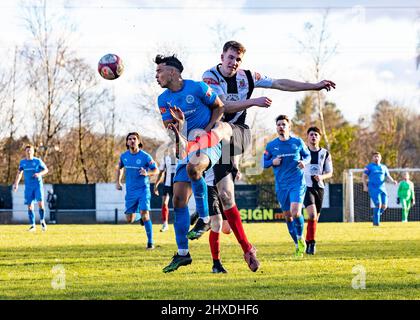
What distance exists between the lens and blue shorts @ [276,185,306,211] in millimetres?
12670

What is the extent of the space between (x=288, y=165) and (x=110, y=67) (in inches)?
137

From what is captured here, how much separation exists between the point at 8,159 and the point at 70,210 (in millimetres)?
5690

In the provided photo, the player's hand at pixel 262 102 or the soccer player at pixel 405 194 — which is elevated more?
the player's hand at pixel 262 102

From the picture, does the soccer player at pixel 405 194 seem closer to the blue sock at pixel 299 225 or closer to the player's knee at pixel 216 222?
the blue sock at pixel 299 225

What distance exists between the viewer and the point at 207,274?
29.3 ft

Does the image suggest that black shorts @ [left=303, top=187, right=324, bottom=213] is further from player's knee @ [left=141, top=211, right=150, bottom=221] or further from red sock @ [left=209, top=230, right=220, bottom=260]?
red sock @ [left=209, top=230, right=220, bottom=260]

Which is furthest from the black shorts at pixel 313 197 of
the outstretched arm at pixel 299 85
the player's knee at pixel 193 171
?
the player's knee at pixel 193 171

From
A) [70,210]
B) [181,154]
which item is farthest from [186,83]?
[70,210]

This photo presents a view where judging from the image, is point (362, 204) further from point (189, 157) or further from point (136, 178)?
point (189, 157)

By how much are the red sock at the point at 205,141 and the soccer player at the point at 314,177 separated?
456 centimetres

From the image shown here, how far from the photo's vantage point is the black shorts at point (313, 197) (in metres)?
13.3

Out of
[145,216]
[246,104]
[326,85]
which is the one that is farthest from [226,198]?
[145,216]
